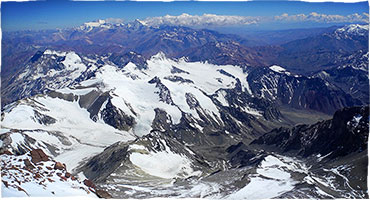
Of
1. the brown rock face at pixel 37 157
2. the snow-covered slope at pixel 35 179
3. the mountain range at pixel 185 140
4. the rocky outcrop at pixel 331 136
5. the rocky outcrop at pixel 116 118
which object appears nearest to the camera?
the snow-covered slope at pixel 35 179

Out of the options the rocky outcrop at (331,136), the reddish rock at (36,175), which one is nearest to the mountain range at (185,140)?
the reddish rock at (36,175)

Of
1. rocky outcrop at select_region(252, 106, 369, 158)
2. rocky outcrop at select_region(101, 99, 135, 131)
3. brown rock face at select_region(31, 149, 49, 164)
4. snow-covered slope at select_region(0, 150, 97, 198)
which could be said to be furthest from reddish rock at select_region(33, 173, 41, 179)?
rocky outcrop at select_region(101, 99, 135, 131)

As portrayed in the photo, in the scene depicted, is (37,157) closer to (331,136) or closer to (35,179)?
(35,179)

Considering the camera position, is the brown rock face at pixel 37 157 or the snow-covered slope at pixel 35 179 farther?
the brown rock face at pixel 37 157

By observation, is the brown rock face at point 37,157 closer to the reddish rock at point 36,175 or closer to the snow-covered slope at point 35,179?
the snow-covered slope at point 35,179

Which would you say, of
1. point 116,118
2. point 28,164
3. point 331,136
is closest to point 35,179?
point 28,164

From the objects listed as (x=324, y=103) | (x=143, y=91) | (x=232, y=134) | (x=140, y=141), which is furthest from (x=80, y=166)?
(x=324, y=103)

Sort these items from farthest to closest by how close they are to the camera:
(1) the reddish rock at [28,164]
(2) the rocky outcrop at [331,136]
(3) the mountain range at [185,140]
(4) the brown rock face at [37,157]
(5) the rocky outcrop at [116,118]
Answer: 1. (5) the rocky outcrop at [116,118]
2. (2) the rocky outcrop at [331,136]
3. (3) the mountain range at [185,140]
4. (4) the brown rock face at [37,157]
5. (1) the reddish rock at [28,164]

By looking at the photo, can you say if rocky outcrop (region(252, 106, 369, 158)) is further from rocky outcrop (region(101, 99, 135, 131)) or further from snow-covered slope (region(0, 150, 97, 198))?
rocky outcrop (region(101, 99, 135, 131))

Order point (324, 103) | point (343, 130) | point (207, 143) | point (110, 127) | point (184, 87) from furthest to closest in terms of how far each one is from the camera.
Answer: point (324, 103) → point (184, 87) → point (110, 127) → point (207, 143) → point (343, 130)

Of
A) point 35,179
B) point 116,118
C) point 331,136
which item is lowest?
point 116,118

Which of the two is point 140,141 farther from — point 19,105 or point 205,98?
point 205,98
